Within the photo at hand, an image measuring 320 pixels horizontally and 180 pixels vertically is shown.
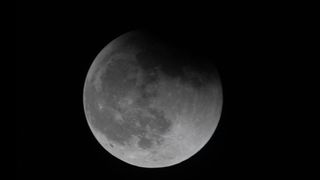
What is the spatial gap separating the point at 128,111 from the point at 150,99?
1.17ft

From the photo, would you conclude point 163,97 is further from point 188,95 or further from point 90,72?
point 90,72

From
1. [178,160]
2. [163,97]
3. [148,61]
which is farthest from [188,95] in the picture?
[178,160]

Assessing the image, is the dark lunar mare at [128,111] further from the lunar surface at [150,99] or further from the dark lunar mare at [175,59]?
the dark lunar mare at [175,59]

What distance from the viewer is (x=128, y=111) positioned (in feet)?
18.2

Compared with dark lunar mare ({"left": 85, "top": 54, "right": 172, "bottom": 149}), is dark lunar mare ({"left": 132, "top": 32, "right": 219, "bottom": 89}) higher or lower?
higher

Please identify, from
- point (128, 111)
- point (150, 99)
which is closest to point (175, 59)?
point (150, 99)

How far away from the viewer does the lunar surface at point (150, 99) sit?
5496mm

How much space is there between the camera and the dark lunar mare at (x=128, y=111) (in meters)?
5.47

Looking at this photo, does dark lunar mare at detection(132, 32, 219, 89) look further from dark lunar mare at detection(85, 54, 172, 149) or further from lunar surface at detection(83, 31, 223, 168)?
dark lunar mare at detection(85, 54, 172, 149)

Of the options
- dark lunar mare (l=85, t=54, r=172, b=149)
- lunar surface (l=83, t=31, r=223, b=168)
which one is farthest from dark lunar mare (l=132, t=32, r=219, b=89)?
dark lunar mare (l=85, t=54, r=172, b=149)

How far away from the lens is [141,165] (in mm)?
6270

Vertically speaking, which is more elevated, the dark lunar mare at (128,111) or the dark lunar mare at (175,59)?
the dark lunar mare at (175,59)

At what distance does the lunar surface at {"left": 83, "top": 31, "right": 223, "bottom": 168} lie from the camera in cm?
550

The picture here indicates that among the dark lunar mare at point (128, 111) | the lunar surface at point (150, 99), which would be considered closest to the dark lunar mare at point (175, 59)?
the lunar surface at point (150, 99)
